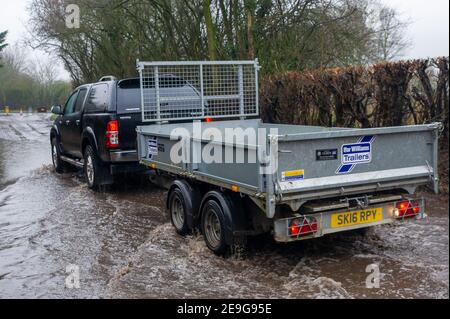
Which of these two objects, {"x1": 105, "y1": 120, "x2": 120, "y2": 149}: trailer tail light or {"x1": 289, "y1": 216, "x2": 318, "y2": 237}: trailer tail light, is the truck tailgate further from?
{"x1": 105, "y1": 120, "x2": 120, "y2": 149}: trailer tail light

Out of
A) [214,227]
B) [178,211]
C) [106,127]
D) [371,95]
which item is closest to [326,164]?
[214,227]

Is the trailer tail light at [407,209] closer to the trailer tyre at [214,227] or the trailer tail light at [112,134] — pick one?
the trailer tyre at [214,227]

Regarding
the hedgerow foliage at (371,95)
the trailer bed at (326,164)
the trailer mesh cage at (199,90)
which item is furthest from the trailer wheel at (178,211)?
the hedgerow foliage at (371,95)

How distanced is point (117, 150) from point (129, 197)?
1.02m

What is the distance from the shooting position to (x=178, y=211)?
682 cm

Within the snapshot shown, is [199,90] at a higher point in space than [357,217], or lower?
higher

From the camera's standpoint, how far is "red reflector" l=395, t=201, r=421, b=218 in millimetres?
5484

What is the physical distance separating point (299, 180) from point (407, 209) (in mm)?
1398

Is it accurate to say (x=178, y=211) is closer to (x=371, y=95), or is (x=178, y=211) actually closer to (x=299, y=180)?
(x=299, y=180)

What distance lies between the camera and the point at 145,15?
2072 centimetres

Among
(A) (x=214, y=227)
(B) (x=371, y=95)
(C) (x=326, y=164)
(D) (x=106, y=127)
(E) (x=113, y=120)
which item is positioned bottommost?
(A) (x=214, y=227)

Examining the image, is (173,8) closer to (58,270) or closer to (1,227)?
(1,227)

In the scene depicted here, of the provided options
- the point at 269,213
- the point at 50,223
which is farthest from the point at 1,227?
the point at 269,213

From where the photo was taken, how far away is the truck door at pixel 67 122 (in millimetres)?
11137
